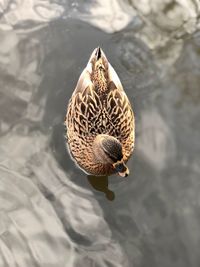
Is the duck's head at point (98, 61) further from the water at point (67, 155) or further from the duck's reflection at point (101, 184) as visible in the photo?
the duck's reflection at point (101, 184)

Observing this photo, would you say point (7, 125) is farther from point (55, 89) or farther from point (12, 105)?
point (55, 89)

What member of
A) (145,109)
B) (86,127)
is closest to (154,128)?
(145,109)

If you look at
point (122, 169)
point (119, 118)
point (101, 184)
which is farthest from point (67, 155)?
point (122, 169)

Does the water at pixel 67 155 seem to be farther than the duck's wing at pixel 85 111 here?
No

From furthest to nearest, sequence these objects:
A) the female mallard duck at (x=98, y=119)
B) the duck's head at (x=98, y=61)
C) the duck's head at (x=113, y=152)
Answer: the duck's head at (x=98, y=61), the female mallard duck at (x=98, y=119), the duck's head at (x=113, y=152)

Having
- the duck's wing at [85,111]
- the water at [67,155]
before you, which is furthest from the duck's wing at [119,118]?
the water at [67,155]

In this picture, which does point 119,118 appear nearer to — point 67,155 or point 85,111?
point 85,111
